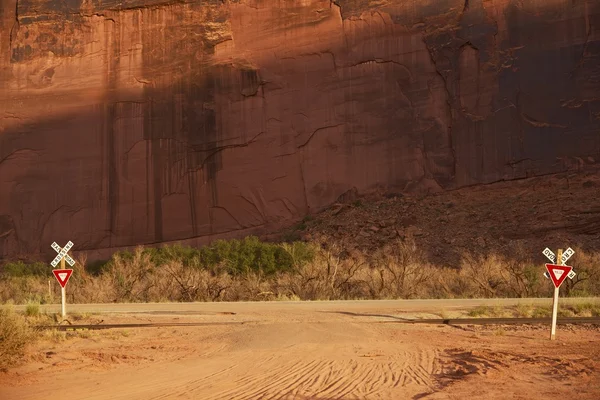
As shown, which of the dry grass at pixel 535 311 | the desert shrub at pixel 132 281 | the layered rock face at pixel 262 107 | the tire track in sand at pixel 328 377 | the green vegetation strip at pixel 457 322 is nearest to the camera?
the tire track in sand at pixel 328 377

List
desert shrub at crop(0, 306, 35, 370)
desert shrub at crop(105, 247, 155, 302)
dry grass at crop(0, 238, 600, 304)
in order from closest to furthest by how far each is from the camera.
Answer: desert shrub at crop(0, 306, 35, 370) < dry grass at crop(0, 238, 600, 304) < desert shrub at crop(105, 247, 155, 302)

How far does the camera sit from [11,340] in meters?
10.5

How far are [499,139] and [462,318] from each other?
823 inches

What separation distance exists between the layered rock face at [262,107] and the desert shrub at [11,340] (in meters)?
26.6

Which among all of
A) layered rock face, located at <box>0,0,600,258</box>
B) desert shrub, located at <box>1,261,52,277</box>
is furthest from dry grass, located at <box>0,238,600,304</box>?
layered rock face, located at <box>0,0,600,258</box>

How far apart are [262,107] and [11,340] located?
2855 centimetres

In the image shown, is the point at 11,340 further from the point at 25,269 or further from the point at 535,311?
the point at 25,269

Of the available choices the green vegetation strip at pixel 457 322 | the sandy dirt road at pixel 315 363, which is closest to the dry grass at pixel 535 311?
the green vegetation strip at pixel 457 322

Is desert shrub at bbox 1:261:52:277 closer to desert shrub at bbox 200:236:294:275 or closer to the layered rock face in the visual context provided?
the layered rock face

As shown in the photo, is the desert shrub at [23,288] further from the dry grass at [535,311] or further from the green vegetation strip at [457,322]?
the dry grass at [535,311]

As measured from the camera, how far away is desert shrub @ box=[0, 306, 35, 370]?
10.2 m

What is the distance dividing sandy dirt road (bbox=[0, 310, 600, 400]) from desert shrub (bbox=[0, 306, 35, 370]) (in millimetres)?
202

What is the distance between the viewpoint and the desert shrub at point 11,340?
10.2 metres

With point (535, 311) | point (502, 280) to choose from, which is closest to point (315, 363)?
point (535, 311)
